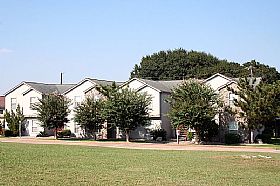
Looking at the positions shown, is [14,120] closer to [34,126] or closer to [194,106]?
[34,126]

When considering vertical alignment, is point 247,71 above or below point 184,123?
above

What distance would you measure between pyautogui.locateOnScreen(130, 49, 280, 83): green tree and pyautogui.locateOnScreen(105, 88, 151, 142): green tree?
40.8 metres

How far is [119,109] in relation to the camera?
50.3 meters

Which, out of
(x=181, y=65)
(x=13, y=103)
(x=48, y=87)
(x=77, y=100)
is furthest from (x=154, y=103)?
(x=181, y=65)

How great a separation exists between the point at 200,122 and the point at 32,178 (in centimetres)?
3129

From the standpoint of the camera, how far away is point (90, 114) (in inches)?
2120

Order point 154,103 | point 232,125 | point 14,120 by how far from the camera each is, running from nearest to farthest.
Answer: point 232,125
point 154,103
point 14,120

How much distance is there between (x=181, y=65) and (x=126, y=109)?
48.4m

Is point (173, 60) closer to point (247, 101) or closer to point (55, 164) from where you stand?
point (247, 101)

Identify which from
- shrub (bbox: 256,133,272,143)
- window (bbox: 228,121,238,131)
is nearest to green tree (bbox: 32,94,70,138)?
window (bbox: 228,121,238,131)

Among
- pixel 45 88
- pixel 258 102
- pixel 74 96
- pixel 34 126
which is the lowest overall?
pixel 34 126

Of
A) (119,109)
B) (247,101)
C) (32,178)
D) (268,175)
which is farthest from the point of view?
(119,109)

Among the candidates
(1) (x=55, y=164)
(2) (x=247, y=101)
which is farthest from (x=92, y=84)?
(1) (x=55, y=164)

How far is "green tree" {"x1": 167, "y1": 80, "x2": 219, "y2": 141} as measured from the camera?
4681cm
